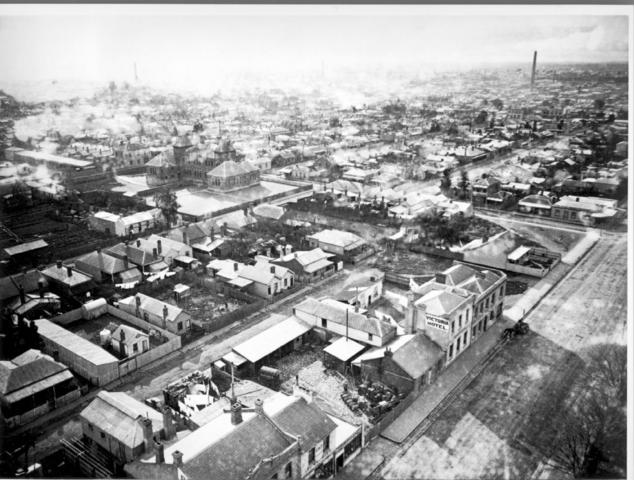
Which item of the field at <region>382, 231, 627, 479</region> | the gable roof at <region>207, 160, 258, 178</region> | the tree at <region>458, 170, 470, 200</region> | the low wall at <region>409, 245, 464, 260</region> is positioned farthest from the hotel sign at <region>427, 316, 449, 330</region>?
the gable roof at <region>207, 160, 258, 178</region>

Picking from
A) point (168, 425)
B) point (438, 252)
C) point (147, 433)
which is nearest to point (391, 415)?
point (168, 425)

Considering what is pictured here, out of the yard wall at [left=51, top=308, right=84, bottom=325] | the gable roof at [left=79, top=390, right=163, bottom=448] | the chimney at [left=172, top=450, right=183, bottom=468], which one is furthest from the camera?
the yard wall at [left=51, top=308, right=84, bottom=325]

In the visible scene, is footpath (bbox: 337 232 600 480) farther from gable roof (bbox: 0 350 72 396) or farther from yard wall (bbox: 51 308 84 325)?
yard wall (bbox: 51 308 84 325)

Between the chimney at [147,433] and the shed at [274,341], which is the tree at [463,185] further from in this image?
the chimney at [147,433]

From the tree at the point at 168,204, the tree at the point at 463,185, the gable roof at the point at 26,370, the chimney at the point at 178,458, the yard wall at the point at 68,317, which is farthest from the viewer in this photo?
the tree at the point at 463,185

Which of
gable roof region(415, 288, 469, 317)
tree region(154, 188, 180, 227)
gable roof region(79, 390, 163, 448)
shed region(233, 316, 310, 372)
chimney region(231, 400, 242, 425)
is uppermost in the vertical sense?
tree region(154, 188, 180, 227)

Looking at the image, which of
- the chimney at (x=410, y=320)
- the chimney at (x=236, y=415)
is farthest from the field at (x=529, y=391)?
the chimney at (x=236, y=415)
